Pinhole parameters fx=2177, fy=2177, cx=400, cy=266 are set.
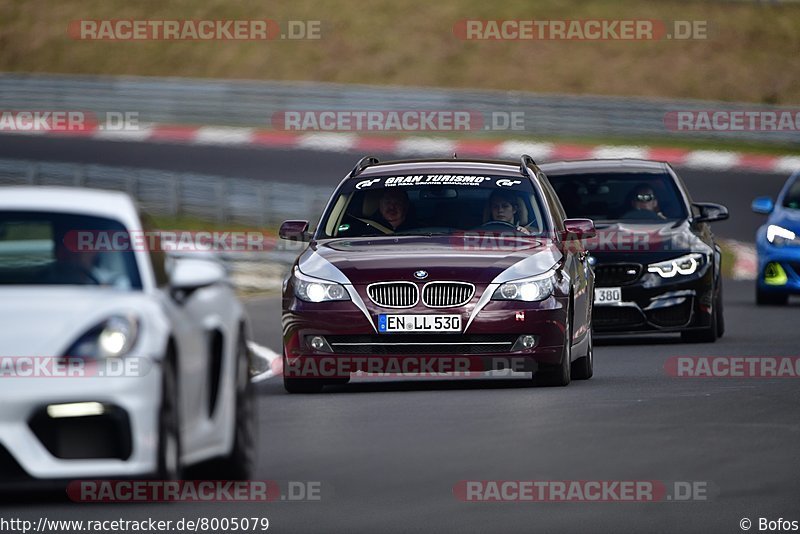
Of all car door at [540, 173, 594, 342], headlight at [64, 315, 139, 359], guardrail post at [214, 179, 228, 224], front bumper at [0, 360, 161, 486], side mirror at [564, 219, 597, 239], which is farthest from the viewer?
guardrail post at [214, 179, 228, 224]

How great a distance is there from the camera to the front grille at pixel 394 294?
43.6ft

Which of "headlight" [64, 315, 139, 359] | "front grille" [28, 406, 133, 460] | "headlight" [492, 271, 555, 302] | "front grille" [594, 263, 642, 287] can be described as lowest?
"front grille" [594, 263, 642, 287]

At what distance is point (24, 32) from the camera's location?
4881 centimetres

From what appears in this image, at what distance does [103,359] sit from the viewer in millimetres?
7812

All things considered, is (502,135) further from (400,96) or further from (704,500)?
(704,500)

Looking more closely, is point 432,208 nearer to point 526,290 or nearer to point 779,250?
point 526,290

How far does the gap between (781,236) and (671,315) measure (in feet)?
16.5

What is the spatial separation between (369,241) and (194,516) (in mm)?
5730

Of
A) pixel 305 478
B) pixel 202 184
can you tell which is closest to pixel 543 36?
pixel 202 184

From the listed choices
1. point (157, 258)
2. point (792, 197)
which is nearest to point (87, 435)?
point (157, 258)

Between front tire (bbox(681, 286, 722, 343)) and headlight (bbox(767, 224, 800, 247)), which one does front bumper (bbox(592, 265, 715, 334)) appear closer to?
front tire (bbox(681, 286, 722, 343))

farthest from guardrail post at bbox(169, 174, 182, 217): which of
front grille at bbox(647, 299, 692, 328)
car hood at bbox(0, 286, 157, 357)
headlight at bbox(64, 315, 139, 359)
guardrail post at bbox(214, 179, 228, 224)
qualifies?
headlight at bbox(64, 315, 139, 359)

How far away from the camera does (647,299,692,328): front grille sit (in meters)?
17.6

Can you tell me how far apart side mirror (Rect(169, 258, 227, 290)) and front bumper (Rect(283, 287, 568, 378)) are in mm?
4716
